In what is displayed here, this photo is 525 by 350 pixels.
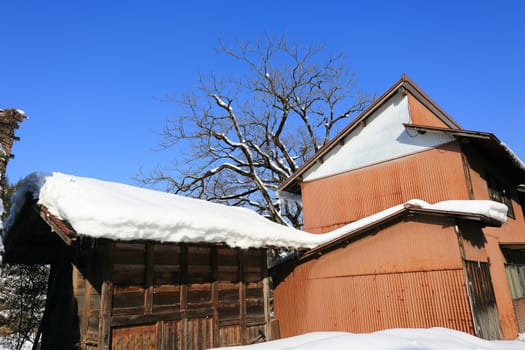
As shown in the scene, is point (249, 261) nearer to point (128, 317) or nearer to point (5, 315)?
point (128, 317)

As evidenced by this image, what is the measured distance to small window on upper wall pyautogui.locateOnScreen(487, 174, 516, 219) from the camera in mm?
13144

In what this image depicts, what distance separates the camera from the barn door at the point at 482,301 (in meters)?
8.74

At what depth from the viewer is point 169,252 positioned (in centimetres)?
820

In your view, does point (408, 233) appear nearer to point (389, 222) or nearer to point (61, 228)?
point (389, 222)

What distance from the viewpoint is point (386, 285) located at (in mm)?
9906

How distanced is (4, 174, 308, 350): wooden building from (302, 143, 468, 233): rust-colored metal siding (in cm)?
504

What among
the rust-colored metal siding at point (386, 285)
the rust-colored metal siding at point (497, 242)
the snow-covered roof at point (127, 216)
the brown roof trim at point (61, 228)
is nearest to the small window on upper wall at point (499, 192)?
the rust-colored metal siding at point (497, 242)

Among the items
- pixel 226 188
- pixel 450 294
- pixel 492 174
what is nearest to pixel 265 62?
pixel 226 188

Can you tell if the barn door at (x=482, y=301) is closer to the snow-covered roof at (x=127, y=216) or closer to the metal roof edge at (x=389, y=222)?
the metal roof edge at (x=389, y=222)

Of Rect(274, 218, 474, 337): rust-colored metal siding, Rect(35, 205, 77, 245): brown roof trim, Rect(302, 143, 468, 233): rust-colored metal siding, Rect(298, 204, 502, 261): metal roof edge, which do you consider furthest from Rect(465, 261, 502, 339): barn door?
Rect(35, 205, 77, 245): brown roof trim

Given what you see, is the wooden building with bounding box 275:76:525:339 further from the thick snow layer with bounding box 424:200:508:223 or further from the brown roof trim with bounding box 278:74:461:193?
the thick snow layer with bounding box 424:200:508:223

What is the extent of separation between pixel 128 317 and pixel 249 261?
146 inches

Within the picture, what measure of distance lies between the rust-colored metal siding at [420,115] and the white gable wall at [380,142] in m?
0.17

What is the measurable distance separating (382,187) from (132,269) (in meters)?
9.02
